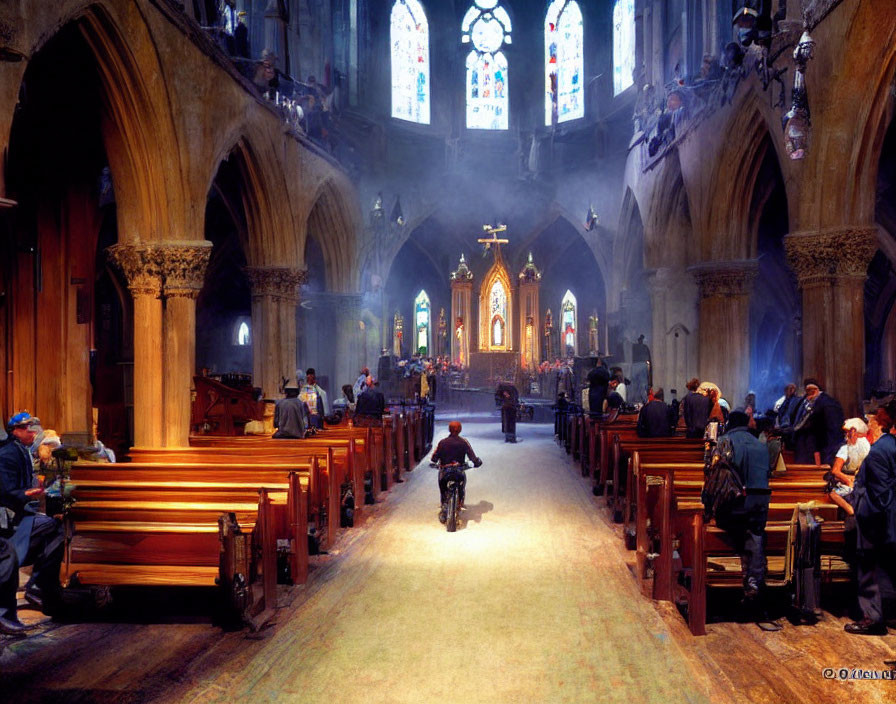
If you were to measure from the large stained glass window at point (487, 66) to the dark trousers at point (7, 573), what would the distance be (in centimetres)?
2988

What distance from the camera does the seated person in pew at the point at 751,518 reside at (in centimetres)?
634

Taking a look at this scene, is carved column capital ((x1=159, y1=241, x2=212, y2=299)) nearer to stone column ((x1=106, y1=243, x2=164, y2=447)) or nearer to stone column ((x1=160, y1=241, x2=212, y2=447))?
stone column ((x1=160, y1=241, x2=212, y2=447))

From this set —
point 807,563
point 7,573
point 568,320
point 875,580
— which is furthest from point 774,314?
point 7,573

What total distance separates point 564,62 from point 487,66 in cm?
342

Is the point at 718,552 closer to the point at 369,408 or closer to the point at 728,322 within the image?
the point at 369,408

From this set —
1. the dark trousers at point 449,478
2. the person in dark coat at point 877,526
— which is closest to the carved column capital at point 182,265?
the dark trousers at point 449,478

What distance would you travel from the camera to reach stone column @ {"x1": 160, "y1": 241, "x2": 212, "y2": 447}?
13.4m

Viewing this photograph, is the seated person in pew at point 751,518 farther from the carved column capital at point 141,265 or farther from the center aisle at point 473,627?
the carved column capital at point 141,265

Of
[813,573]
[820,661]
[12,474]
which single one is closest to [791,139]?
[813,573]

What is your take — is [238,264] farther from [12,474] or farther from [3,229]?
[12,474]

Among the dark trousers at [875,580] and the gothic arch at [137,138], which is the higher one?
the gothic arch at [137,138]

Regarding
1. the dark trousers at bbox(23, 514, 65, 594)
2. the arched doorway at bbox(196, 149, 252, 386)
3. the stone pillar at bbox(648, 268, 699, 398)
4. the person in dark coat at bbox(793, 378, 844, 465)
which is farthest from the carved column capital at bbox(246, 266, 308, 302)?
the dark trousers at bbox(23, 514, 65, 594)

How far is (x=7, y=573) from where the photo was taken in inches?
226

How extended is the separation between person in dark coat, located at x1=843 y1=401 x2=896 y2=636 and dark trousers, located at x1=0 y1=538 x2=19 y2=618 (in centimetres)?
669
